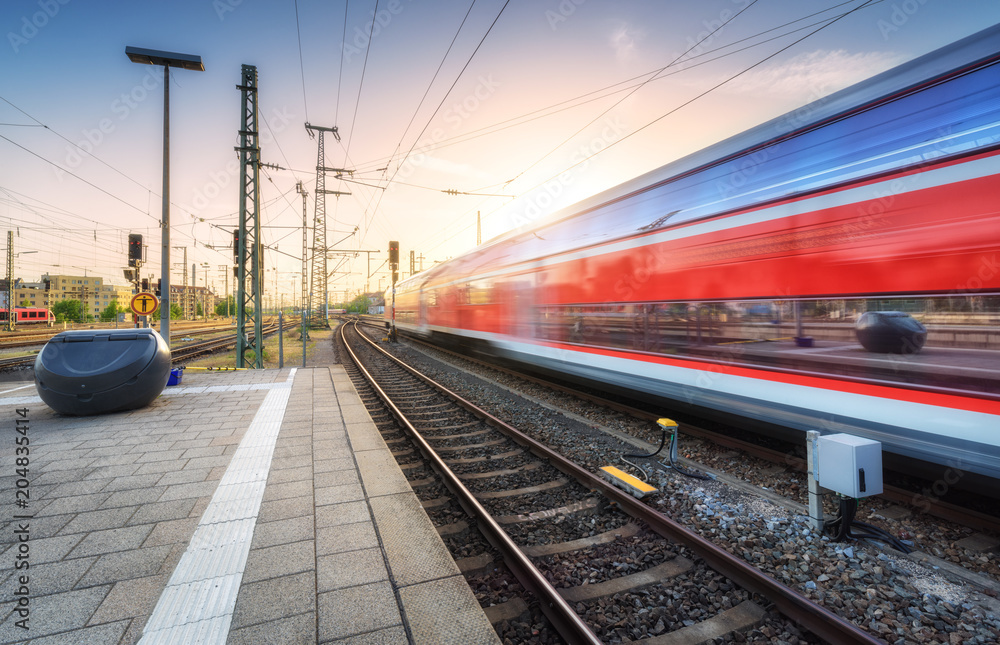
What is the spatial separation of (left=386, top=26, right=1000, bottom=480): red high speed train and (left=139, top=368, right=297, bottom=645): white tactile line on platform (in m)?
4.92

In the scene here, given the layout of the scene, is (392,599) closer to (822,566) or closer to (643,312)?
(822,566)

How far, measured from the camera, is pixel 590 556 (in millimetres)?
3143

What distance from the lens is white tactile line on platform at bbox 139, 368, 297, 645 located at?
2.18 meters

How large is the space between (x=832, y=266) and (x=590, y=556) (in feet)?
11.2

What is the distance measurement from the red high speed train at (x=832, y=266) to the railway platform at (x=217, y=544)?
3683 millimetres

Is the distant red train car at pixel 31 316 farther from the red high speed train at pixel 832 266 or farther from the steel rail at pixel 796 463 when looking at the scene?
the red high speed train at pixel 832 266

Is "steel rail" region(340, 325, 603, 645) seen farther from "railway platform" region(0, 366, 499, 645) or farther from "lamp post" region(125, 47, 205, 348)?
"lamp post" region(125, 47, 205, 348)

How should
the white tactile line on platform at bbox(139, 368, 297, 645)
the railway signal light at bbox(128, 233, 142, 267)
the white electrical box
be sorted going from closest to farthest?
the white tactile line on platform at bbox(139, 368, 297, 645) < the white electrical box < the railway signal light at bbox(128, 233, 142, 267)

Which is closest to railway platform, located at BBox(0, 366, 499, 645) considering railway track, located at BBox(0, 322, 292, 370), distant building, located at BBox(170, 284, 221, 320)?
railway track, located at BBox(0, 322, 292, 370)

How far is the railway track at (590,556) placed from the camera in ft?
8.11

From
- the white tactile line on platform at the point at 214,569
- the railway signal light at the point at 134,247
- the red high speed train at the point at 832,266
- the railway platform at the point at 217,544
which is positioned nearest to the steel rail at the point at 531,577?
the railway platform at the point at 217,544

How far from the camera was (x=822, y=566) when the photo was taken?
2982 mm

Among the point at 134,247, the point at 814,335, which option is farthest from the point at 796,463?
the point at 134,247

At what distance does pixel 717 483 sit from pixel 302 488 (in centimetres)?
415
